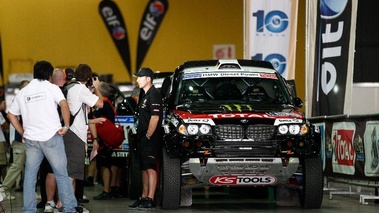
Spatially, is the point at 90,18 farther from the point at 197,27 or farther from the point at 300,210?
the point at 300,210

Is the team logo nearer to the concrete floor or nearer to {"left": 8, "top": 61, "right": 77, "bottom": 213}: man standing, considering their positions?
the concrete floor

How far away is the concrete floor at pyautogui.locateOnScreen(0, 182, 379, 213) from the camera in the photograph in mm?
14417

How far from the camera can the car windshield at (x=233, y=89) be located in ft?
48.7

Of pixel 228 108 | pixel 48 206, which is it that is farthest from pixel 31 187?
pixel 228 108

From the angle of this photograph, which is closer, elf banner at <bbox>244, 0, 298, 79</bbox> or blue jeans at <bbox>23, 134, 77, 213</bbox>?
blue jeans at <bbox>23, 134, 77, 213</bbox>

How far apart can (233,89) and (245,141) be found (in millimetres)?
1520

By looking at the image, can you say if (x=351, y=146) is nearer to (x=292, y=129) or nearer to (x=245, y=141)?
(x=292, y=129)

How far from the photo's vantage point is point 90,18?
3209cm

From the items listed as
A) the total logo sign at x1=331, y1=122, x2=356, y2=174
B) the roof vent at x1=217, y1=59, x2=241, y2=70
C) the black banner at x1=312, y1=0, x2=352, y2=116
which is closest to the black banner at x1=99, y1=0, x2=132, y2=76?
the black banner at x1=312, y1=0, x2=352, y2=116

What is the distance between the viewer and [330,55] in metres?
17.9

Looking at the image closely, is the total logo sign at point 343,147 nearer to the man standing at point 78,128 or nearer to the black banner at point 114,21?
the man standing at point 78,128

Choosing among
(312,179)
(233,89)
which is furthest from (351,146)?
(312,179)

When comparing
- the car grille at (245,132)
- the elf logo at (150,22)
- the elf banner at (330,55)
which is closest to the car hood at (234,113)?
the car grille at (245,132)

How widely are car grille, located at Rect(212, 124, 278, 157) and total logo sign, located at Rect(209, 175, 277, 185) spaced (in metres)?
0.32
